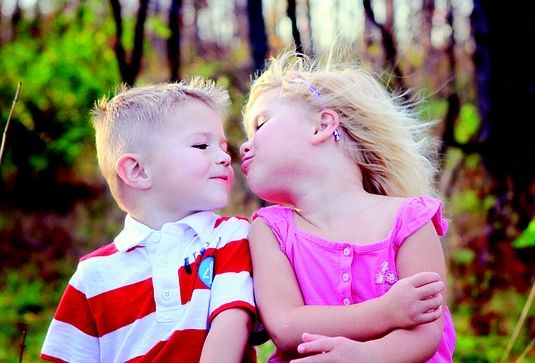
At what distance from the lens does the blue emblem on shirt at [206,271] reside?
2.15m

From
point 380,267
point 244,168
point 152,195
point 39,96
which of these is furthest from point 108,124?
point 39,96

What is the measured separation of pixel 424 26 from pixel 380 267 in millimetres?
4765

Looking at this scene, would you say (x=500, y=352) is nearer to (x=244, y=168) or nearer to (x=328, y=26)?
(x=328, y=26)

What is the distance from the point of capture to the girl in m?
1.99

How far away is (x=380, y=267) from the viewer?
2092 mm

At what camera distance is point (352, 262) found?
2.11m

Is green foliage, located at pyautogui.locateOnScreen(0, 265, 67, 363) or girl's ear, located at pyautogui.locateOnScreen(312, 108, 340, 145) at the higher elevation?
girl's ear, located at pyautogui.locateOnScreen(312, 108, 340, 145)

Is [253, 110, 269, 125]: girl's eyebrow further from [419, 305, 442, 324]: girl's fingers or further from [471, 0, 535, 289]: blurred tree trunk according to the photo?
[471, 0, 535, 289]: blurred tree trunk

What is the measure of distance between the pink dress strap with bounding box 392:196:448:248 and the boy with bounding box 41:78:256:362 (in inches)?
16.0

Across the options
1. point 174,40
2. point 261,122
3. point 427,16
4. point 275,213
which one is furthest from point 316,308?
point 427,16

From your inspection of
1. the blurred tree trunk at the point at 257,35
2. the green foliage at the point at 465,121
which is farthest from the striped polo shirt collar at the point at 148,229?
the green foliage at the point at 465,121

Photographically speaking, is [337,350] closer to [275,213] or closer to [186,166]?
[275,213]

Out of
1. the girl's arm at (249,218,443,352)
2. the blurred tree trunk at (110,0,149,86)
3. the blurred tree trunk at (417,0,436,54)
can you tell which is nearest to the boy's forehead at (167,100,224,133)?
the girl's arm at (249,218,443,352)

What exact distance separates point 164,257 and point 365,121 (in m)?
0.68
